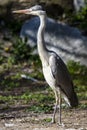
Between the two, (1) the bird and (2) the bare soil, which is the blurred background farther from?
(1) the bird

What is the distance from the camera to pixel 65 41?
1464 cm

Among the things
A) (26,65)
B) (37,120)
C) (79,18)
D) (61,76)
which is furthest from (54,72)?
(79,18)

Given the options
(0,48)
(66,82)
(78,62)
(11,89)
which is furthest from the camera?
(0,48)

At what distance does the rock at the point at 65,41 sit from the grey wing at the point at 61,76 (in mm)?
5628

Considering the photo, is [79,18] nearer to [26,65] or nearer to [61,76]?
[26,65]

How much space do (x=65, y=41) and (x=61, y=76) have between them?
20.0 feet

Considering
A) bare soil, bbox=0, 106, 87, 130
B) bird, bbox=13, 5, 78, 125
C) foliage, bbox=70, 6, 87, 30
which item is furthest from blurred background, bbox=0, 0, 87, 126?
bird, bbox=13, 5, 78, 125

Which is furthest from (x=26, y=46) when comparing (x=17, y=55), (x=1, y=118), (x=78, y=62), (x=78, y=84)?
(x=1, y=118)

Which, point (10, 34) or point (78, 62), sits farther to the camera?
point (10, 34)

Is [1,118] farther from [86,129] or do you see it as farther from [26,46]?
[26,46]

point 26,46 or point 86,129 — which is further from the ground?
point 86,129

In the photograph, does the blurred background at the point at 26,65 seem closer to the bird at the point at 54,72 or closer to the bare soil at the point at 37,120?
the bare soil at the point at 37,120

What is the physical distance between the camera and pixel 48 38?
1482cm

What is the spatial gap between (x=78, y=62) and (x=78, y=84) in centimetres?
136
